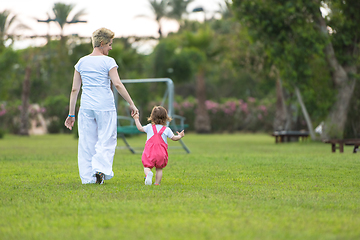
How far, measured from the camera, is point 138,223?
144 inches

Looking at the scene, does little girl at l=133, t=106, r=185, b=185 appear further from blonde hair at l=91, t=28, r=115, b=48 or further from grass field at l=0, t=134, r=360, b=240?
blonde hair at l=91, t=28, r=115, b=48

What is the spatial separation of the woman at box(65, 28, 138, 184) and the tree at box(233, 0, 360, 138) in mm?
10842

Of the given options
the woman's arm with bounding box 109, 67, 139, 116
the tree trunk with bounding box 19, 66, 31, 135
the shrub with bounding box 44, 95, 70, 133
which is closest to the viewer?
the woman's arm with bounding box 109, 67, 139, 116

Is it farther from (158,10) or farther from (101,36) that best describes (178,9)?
(101,36)

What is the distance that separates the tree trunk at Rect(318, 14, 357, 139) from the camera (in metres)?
16.7

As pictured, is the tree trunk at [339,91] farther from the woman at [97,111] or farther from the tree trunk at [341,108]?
the woman at [97,111]

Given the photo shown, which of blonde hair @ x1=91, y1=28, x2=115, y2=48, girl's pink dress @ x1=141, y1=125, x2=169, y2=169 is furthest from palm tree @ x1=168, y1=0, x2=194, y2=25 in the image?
girl's pink dress @ x1=141, y1=125, x2=169, y2=169

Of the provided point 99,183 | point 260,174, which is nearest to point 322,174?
point 260,174

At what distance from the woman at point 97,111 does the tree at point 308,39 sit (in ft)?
35.6

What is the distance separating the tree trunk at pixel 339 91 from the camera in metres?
16.7

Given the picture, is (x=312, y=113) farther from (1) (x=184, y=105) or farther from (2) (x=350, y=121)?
(1) (x=184, y=105)

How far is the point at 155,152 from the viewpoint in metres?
5.98

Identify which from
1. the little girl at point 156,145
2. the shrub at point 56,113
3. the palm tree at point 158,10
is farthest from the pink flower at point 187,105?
the little girl at point 156,145

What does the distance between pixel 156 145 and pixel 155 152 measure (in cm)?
9
